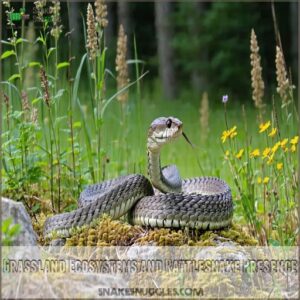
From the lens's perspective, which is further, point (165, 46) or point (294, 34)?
point (294, 34)

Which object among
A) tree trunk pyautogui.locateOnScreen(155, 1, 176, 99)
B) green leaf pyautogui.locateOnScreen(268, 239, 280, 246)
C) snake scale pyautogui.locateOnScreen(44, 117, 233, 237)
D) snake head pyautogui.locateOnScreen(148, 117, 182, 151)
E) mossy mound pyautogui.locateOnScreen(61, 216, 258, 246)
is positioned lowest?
green leaf pyautogui.locateOnScreen(268, 239, 280, 246)

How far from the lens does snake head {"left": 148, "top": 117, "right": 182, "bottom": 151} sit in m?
3.94

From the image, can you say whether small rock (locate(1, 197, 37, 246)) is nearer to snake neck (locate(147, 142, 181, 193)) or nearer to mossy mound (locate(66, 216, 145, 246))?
mossy mound (locate(66, 216, 145, 246))

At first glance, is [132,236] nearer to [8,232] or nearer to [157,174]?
[157,174]

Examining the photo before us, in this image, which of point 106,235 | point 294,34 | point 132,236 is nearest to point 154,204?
point 132,236

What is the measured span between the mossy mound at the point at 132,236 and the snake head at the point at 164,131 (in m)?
0.51

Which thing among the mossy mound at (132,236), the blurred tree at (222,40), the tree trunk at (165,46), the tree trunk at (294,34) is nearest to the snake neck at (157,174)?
the mossy mound at (132,236)

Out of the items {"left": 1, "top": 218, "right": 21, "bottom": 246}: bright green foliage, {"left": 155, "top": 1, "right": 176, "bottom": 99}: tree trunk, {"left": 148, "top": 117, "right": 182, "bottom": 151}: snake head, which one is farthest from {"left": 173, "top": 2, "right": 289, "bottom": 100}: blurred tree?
{"left": 1, "top": 218, "right": 21, "bottom": 246}: bright green foliage

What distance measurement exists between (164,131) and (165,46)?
48.9ft

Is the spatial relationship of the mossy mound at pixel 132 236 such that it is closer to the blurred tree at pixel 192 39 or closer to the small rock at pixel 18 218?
the small rock at pixel 18 218

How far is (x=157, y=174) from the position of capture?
13.6ft

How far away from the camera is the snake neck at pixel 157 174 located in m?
Answer: 4.11

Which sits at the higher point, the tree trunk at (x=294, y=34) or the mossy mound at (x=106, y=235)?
the tree trunk at (x=294, y=34)

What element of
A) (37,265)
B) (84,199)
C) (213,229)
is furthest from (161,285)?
(84,199)
